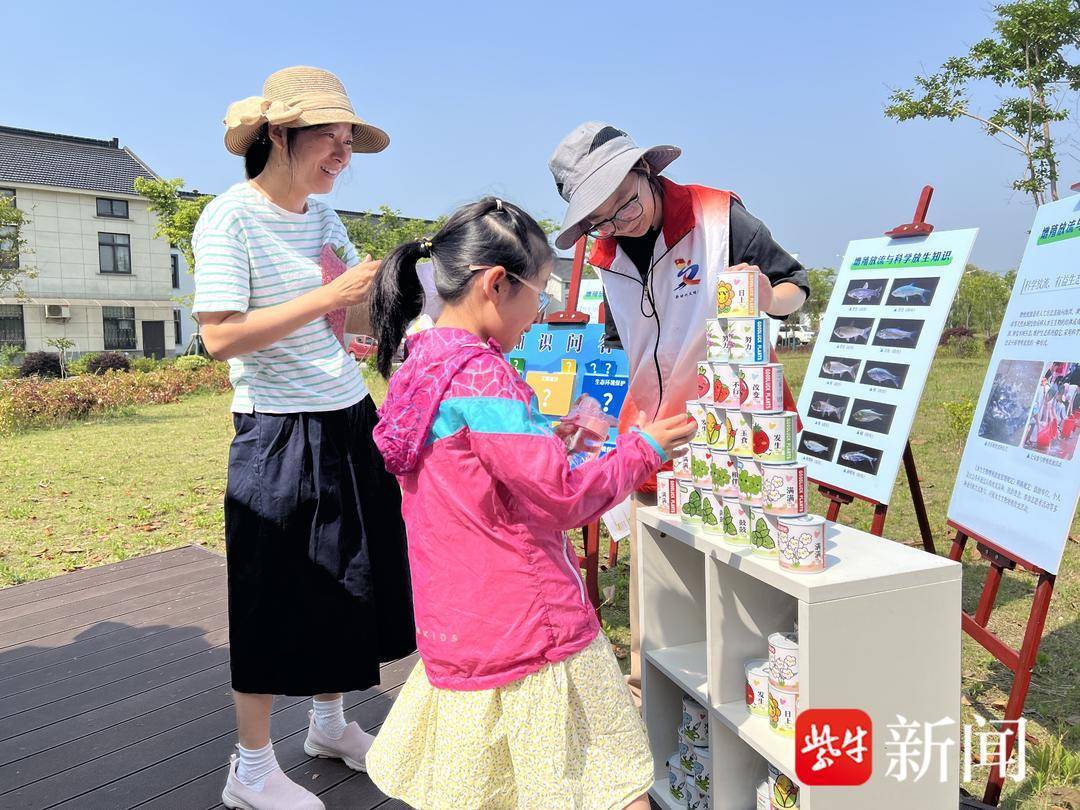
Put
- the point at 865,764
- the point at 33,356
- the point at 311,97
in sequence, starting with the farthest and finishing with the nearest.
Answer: the point at 33,356 → the point at 311,97 → the point at 865,764

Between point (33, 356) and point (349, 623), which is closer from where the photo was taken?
point (349, 623)

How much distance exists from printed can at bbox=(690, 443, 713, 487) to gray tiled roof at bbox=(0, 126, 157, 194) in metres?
28.2

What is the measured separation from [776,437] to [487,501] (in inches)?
27.9

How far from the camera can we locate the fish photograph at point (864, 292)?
314 cm

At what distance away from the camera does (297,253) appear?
2014 mm

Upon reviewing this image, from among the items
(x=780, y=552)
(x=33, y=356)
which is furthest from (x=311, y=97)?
(x=33, y=356)

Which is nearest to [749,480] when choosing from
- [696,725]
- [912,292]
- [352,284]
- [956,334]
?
[696,725]

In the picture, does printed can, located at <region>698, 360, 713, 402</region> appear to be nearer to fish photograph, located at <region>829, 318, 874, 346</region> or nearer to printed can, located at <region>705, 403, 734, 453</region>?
printed can, located at <region>705, 403, 734, 453</region>

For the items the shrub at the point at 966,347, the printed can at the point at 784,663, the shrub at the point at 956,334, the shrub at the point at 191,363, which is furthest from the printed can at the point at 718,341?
the shrub at the point at 956,334

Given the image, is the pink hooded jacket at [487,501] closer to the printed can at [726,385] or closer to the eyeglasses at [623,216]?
the printed can at [726,385]

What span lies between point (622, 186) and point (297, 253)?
0.83 meters

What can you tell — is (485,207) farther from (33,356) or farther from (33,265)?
(33,265)

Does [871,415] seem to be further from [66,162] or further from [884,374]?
Result: [66,162]

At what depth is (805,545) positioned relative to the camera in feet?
5.41
